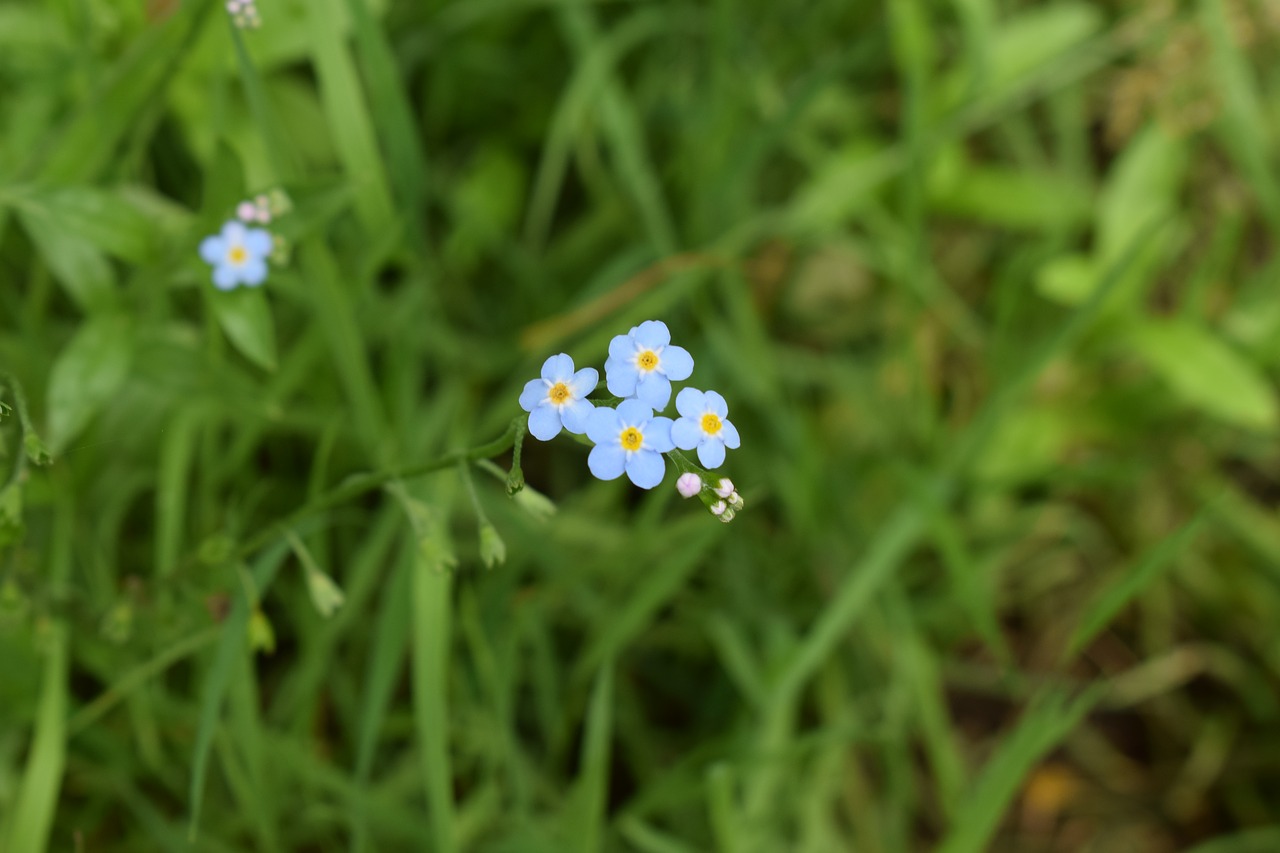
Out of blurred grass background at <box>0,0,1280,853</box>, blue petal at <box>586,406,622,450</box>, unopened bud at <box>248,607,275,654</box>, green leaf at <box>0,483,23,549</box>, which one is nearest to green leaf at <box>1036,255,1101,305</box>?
blurred grass background at <box>0,0,1280,853</box>

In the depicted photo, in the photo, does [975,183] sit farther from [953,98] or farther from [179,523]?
[179,523]

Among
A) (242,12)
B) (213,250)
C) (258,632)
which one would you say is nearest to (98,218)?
(213,250)

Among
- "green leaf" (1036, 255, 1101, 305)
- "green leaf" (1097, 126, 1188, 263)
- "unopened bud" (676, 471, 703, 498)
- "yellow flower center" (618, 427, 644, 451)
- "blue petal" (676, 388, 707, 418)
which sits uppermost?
"green leaf" (1097, 126, 1188, 263)

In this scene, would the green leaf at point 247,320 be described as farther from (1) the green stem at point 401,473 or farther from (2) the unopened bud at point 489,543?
(2) the unopened bud at point 489,543

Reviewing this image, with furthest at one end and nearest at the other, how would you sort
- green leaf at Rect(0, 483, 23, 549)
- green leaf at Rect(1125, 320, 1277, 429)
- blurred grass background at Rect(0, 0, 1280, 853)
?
green leaf at Rect(1125, 320, 1277, 429)
blurred grass background at Rect(0, 0, 1280, 853)
green leaf at Rect(0, 483, 23, 549)

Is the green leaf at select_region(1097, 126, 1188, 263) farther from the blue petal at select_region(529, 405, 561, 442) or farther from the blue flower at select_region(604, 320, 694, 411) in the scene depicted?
the blue petal at select_region(529, 405, 561, 442)

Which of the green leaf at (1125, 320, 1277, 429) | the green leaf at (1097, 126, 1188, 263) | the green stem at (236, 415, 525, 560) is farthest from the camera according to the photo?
the green leaf at (1097, 126, 1188, 263)
